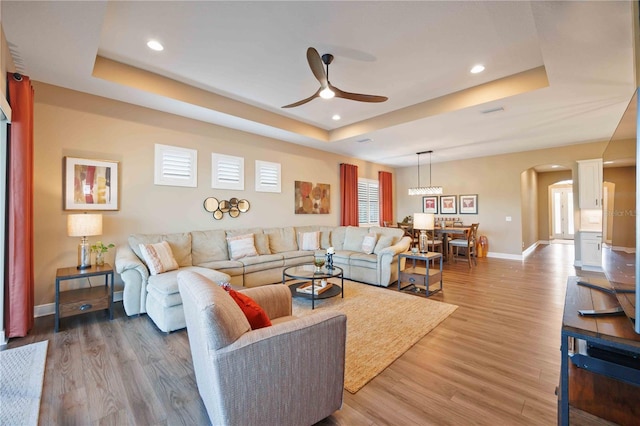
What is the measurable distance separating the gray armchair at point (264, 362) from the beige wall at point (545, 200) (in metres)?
12.1

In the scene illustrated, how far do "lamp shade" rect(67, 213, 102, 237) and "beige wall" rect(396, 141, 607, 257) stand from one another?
8.69 meters

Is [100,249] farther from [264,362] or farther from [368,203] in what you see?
[368,203]

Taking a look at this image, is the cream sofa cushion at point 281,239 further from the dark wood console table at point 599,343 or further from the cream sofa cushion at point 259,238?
the dark wood console table at point 599,343

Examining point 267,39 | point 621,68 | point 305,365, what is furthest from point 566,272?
point 267,39

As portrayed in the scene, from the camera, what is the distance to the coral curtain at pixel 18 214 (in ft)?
8.86

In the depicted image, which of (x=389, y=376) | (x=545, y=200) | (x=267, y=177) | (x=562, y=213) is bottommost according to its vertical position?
(x=389, y=376)

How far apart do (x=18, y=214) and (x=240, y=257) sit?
262 centimetres

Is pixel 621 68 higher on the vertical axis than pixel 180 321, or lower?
higher

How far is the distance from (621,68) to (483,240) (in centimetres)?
554

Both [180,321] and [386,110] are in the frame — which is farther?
[386,110]

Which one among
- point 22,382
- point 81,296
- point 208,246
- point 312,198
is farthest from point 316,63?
point 312,198

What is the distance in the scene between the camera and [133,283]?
331 centimetres

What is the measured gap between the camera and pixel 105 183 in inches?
149

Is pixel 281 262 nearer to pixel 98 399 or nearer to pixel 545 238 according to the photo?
pixel 98 399
